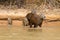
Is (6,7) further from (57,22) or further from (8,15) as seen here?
(57,22)

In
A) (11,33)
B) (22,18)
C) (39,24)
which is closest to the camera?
(11,33)

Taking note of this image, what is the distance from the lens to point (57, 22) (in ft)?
42.1

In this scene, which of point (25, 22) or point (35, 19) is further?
point (25, 22)

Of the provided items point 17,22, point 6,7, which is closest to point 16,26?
point 17,22

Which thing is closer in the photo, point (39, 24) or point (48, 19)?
point (39, 24)

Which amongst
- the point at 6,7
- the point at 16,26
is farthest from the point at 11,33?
the point at 6,7

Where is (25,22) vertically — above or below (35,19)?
below

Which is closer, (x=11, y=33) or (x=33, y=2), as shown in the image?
(x=11, y=33)

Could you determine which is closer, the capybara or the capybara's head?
the capybara

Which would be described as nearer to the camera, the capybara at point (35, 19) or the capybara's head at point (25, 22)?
the capybara at point (35, 19)

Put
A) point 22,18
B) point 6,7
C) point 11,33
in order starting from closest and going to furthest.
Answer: point 11,33, point 22,18, point 6,7

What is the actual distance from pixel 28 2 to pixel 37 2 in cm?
50

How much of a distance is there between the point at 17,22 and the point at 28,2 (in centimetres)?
319

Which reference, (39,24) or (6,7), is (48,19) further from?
(6,7)
